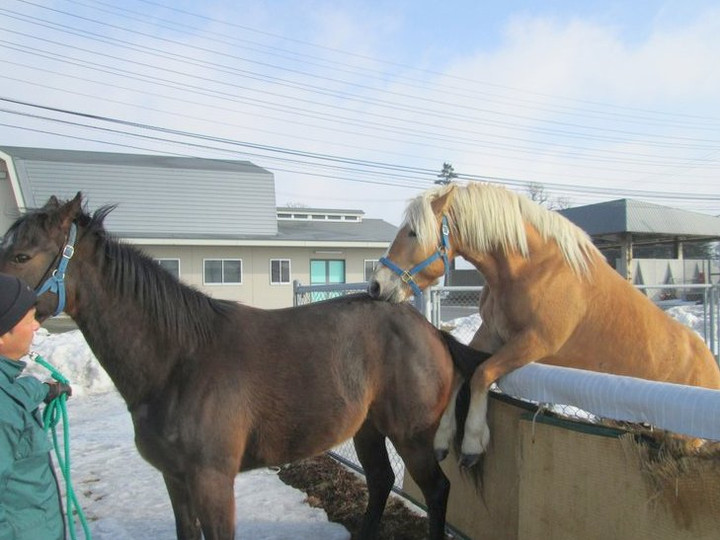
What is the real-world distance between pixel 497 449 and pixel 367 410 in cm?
71

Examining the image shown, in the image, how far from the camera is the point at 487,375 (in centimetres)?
264

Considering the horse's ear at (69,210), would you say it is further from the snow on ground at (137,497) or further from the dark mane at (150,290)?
the snow on ground at (137,497)

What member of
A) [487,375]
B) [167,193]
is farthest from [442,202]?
[167,193]

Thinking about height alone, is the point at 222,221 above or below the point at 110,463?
above

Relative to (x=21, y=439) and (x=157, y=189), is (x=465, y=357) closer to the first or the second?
(x=21, y=439)

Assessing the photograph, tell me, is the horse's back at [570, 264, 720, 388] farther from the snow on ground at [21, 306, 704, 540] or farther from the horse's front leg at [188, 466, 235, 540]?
the snow on ground at [21, 306, 704, 540]

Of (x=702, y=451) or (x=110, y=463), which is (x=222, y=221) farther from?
(x=702, y=451)

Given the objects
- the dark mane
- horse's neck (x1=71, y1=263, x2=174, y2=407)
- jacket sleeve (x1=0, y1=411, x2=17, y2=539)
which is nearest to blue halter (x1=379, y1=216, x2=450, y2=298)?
the dark mane

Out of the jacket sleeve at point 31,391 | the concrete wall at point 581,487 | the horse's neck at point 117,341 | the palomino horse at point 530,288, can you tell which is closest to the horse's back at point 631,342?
the palomino horse at point 530,288

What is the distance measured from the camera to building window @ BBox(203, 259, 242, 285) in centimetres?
1955

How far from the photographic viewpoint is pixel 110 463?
543 centimetres

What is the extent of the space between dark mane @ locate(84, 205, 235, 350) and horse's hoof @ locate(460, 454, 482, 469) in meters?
1.43

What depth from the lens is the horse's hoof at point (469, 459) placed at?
109 inches

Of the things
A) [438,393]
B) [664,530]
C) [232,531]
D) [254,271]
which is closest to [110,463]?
[232,531]
